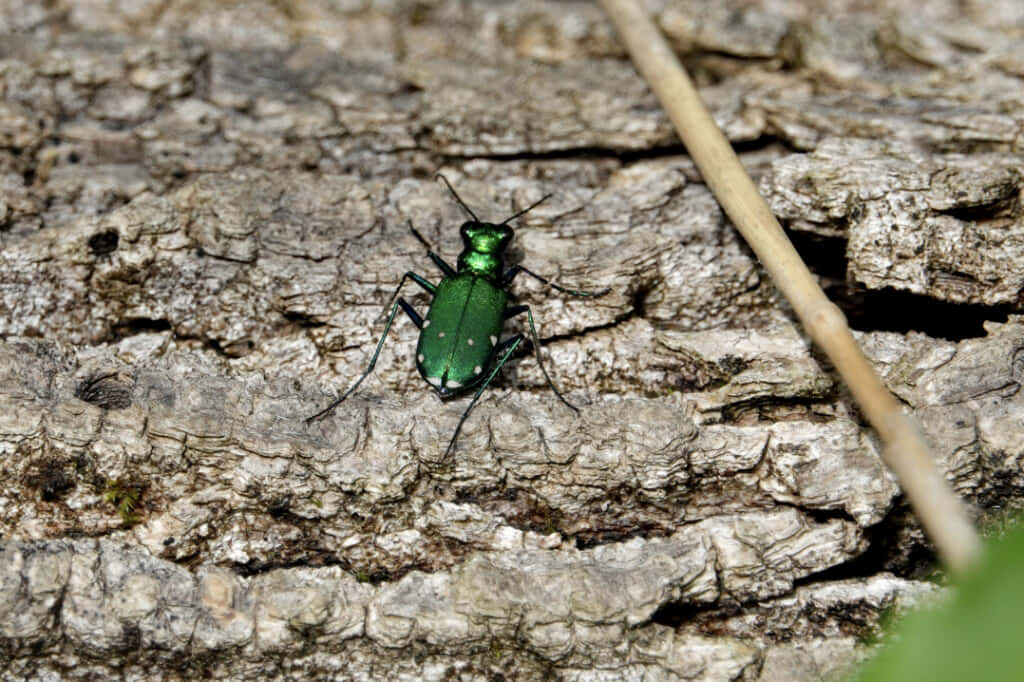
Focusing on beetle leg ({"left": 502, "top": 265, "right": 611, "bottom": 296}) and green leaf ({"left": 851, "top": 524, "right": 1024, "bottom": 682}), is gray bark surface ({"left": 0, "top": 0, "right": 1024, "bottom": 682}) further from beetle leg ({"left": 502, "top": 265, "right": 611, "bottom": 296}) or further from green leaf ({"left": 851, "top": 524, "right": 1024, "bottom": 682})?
green leaf ({"left": 851, "top": 524, "right": 1024, "bottom": 682})

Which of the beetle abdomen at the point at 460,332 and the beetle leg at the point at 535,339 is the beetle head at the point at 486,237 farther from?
the beetle leg at the point at 535,339

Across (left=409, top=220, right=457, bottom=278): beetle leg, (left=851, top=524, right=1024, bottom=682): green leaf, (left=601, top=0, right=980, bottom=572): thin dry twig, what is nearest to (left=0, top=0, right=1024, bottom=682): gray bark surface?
(left=409, top=220, right=457, bottom=278): beetle leg

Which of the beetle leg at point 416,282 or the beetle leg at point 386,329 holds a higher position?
the beetle leg at point 416,282

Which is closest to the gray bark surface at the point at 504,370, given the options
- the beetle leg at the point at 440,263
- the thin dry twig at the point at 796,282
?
the beetle leg at the point at 440,263

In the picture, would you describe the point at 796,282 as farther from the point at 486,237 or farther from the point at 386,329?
the point at 386,329

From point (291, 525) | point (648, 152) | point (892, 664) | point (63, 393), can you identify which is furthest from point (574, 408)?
point (892, 664)

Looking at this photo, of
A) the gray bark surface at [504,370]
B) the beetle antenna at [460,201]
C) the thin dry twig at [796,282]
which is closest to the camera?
the thin dry twig at [796,282]
